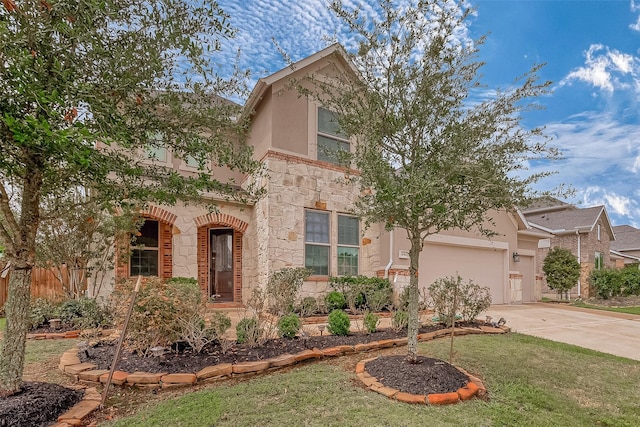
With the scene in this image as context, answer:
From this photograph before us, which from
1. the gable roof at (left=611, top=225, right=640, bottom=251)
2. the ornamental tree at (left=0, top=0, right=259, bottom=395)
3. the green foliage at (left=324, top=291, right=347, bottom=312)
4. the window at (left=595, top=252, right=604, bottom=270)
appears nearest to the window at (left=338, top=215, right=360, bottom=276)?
the green foliage at (left=324, top=291, right=347, bottom=312)

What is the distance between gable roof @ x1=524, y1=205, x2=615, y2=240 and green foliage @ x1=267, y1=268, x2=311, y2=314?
18.3m

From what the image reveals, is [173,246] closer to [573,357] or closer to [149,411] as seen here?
[149,411]

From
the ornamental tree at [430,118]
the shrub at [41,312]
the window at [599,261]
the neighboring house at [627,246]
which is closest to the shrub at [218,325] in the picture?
the ornamental tree at [430,118]

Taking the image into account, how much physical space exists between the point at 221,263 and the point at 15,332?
853cm

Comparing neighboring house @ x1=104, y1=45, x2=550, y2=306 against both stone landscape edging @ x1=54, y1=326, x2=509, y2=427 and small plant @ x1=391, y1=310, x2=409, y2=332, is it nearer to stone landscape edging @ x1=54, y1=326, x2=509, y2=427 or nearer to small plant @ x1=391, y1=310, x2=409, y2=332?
small plant @ x1=391, y1=310, x2=409, y2=332

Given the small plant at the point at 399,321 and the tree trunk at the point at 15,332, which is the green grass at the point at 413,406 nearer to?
the tree trunk at the point at 15,332

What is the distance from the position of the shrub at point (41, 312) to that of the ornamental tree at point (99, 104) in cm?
452

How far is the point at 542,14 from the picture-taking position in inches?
333

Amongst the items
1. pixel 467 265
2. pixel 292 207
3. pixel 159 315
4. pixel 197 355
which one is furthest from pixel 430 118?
pixel 467 265

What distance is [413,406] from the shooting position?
3.47m

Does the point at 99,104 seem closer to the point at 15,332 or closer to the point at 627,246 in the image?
the point at 15,332

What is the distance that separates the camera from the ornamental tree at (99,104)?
8.32ft

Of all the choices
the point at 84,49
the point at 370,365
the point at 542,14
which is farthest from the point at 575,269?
the point at 84,49

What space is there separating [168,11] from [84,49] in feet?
3.11
